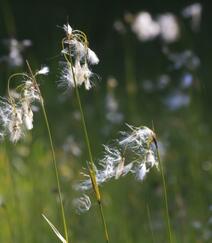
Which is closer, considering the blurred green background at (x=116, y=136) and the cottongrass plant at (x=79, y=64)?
the cottongrass plant at (x=79, y=64)

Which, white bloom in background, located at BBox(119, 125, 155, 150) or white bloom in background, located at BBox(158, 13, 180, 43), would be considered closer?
white bloom in background, located at BBox(119, 125, 155, 150)

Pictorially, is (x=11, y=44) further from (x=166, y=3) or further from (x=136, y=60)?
(x=166, y=3)

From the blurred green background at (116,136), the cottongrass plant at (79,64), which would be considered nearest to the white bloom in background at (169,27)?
the blurred green background at (116,136)

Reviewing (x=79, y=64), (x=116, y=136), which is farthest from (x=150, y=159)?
(x=116, y=136)

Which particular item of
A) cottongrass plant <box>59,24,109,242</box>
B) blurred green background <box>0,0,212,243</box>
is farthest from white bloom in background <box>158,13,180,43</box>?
cottongrass plant <box>59,24,109,242</box>

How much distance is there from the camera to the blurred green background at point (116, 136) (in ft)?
11.0

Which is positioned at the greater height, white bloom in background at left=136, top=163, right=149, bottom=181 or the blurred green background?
the blurred green background

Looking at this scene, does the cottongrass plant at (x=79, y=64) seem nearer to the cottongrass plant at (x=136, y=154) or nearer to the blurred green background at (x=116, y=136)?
the cottongrass plant at (x=136, y=154)

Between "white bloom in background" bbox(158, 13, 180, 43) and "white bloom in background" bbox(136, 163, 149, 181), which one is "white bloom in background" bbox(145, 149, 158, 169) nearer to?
"white bloom in background" bbox(136, 163, 149, 181)

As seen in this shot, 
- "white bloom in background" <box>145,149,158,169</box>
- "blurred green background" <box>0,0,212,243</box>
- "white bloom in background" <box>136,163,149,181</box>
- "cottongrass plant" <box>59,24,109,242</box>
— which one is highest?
"blurred green background" <box>0,0,212,243</box>

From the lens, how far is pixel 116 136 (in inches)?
204

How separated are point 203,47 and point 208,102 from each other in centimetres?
207

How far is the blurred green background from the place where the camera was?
3.36m

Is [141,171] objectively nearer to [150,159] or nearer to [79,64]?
[150,159]
